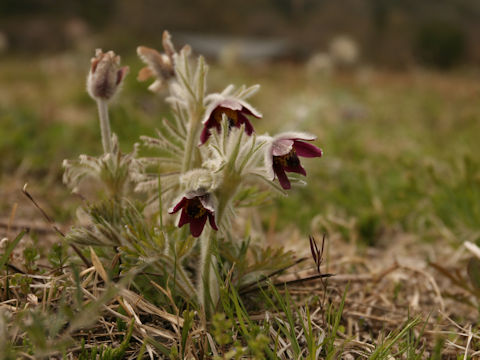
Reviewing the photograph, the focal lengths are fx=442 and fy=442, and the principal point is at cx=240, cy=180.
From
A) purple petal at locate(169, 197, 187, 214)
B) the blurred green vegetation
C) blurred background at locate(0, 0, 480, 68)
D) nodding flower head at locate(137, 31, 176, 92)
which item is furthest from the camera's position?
blurred background at locate(0, 0, 480, 68)

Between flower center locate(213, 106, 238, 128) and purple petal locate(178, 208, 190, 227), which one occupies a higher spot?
flower center locate(213, 106, 238, 128)

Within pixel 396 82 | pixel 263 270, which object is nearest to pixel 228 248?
pixel 263 270

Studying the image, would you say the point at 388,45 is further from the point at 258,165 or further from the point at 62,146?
the point at 258,165

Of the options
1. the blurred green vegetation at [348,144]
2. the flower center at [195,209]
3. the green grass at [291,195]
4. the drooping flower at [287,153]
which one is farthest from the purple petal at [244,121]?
the blurred green vegetation at [348,144]

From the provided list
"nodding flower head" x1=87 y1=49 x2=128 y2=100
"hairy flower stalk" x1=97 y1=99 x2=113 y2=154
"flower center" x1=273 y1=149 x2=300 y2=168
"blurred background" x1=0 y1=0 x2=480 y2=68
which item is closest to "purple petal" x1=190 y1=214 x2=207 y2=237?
Answer: "flower center" x1=273 y1=149 x2=300 y2=168

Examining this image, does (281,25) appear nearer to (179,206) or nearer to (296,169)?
(296,169)

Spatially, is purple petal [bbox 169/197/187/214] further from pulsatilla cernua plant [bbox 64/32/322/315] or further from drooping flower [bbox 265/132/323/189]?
drooping flower [bbox 265/132/323/189]
